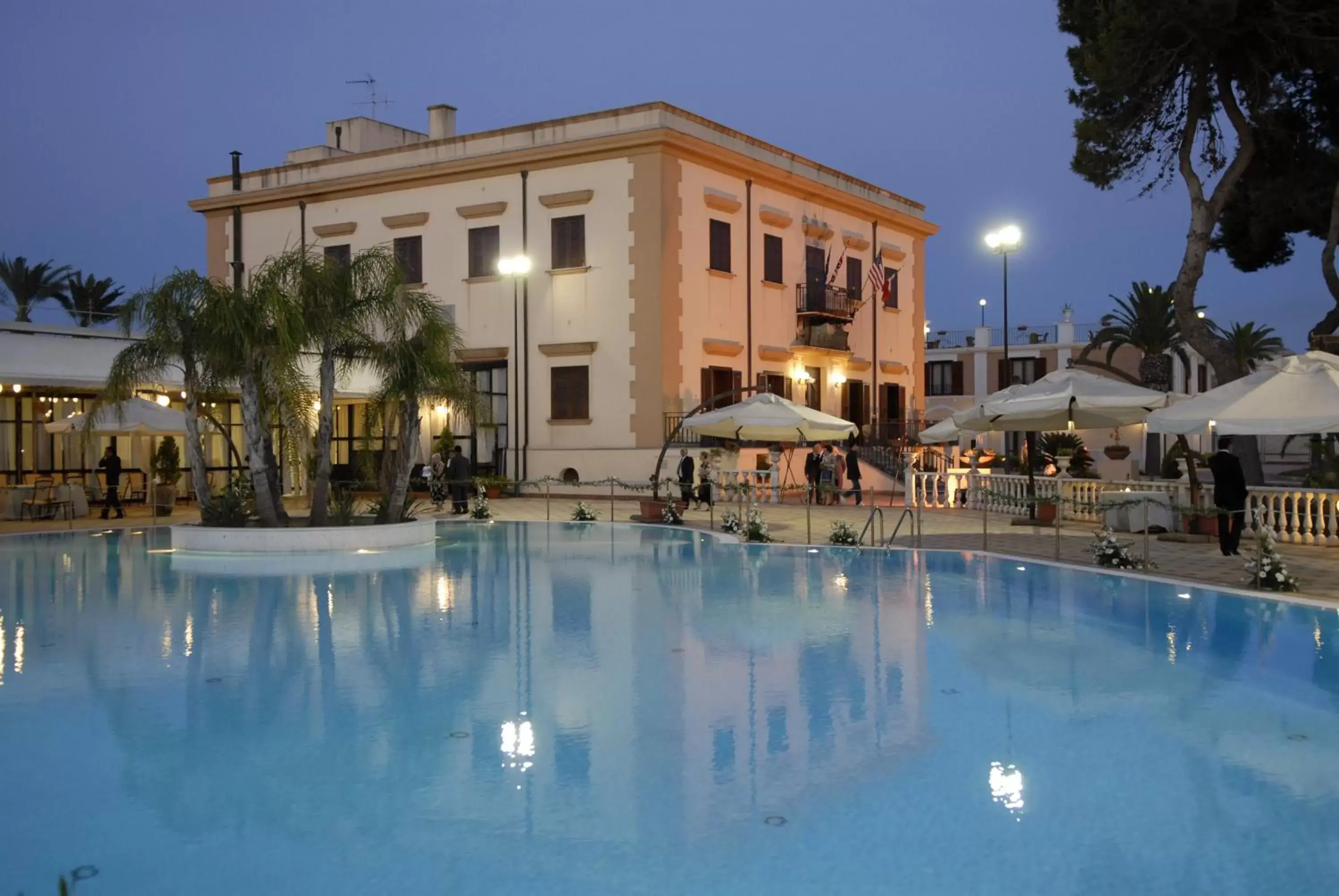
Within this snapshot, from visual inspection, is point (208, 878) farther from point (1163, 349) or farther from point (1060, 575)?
point (1163, 349)

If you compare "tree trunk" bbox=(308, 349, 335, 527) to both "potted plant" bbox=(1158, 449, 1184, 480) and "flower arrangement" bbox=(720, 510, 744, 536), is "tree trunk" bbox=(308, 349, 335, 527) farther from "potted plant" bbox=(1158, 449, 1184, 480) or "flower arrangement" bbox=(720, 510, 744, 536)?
"potted plant" bbox=(1158, 449, 1184, 480)

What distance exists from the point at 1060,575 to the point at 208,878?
37.2 feet

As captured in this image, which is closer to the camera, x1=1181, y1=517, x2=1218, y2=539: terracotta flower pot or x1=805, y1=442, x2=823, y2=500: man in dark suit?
x1=1181, y1=517, x2=1218, y2=539: terracotta flower pot

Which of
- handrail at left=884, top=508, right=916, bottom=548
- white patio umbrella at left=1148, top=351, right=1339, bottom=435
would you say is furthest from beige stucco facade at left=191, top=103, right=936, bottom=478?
white patio umbrella at left=1148, top=351, right=1339, bottom=435

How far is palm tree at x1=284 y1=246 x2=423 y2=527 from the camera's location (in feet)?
56.1

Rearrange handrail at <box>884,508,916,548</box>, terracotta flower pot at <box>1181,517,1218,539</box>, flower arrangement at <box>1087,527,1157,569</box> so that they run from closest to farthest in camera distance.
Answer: flower arrangement at <box>1087,527,1157,569</box> → handrail at <box>884,508,916,548</box> → terracotta flower pot at <box>1181,517,1218,539</box>

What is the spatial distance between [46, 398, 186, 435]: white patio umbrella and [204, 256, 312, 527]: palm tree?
14.9 ft

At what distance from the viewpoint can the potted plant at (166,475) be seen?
23.7 m

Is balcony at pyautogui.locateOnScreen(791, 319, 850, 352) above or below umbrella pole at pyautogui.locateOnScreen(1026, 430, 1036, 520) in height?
above

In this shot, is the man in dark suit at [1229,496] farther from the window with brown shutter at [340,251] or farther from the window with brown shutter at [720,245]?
the window with brown shutter at [340,251]

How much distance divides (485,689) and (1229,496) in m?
11.7

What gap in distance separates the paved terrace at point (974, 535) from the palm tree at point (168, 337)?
4.93 metres

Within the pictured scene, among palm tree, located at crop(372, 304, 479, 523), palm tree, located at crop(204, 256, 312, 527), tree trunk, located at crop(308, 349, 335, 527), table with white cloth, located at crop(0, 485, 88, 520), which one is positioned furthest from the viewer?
table with white cloth, located at crop(0, 485, 88, 520)

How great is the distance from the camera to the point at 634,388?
89.1 feet
